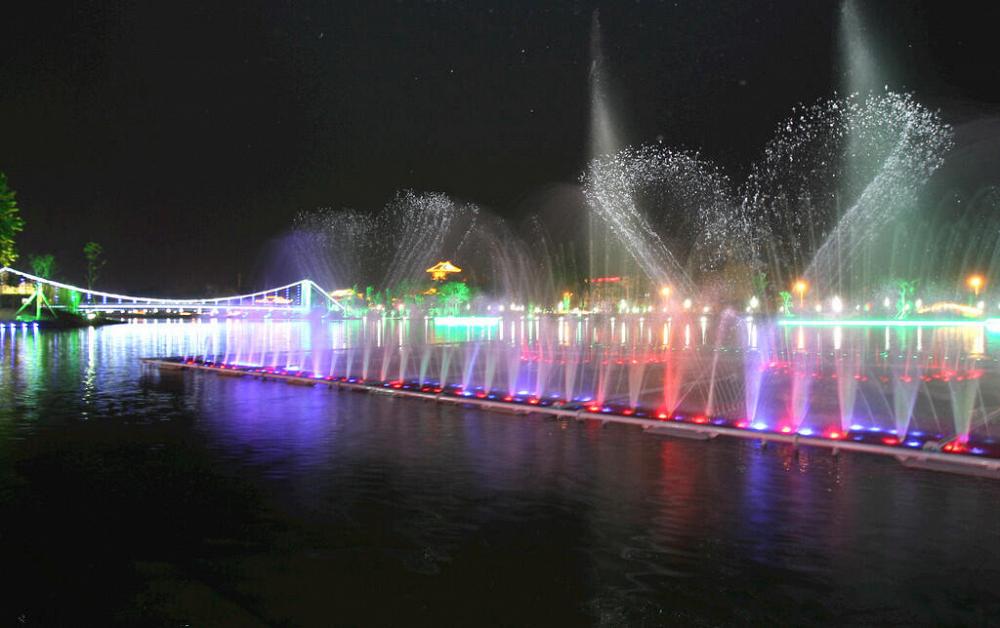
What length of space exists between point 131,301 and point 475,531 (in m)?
100

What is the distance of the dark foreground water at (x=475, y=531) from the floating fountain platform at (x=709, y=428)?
29 centimetres

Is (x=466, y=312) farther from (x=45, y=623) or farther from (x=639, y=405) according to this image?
(x=45, y=623)

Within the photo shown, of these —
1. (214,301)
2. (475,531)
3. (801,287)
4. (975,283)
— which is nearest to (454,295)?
(214,301)

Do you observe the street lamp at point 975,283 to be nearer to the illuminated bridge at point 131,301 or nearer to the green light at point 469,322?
the green light at point 469,322

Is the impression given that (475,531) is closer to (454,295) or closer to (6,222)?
(6,222)

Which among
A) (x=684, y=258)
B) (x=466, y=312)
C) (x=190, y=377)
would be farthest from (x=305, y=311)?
(x=190, y=377)

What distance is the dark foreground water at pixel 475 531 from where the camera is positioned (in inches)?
174

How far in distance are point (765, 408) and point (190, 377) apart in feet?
41.9

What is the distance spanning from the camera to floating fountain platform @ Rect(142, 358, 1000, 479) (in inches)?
310

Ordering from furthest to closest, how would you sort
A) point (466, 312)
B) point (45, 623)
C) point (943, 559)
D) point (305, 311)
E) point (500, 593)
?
point (305, 311) < point (466, 312) < point (943, 559) < point (500, 593) < point (45, 623)

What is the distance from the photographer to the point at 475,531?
5805mm

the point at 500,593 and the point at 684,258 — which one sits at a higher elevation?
the point at 684,258

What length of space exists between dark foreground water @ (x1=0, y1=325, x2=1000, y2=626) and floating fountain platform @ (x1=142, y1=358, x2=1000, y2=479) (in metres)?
0.29

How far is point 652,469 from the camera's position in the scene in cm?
786
